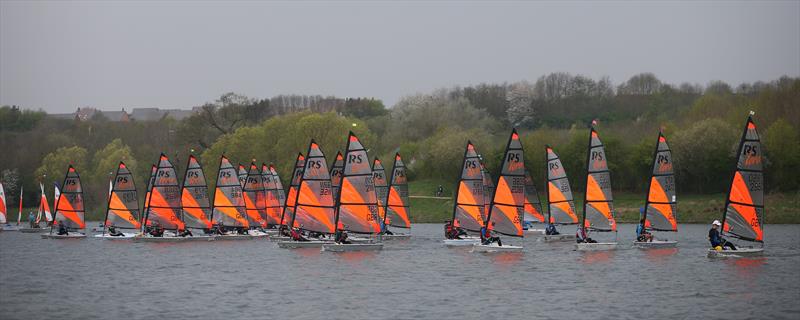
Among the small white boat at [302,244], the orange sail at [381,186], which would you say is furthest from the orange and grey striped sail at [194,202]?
the orange sail at [381,186]

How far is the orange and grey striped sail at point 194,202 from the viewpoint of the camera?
68.5 metres

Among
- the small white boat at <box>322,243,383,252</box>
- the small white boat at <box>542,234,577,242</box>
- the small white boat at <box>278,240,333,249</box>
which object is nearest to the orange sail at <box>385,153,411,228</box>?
the small white boat at <box>542,234,577,242</box>

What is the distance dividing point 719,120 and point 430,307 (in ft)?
226

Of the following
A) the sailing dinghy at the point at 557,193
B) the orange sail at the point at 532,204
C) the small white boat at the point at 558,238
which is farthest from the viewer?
the orange sail at the point at 532,204

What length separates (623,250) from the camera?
58.5 metres

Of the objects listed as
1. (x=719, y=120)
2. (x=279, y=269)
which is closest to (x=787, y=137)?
(x=719, y=120)

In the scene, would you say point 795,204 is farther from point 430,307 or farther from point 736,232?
point 430,307

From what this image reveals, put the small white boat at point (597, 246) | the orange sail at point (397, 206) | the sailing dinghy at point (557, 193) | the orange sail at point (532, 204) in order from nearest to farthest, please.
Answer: the small white boat at point (597, 246), the sailing dinghy at point (557, 193), the orange sail at point (397, 206), the orange sail at point (532, 204)

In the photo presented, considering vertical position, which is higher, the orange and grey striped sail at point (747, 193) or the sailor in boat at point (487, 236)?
the orange and grey striped sail at point (747, 193)

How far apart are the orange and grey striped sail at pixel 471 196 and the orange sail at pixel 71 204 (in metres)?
28.5

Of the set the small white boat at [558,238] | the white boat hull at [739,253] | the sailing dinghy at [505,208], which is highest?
the sailing dinghy at [505,208]

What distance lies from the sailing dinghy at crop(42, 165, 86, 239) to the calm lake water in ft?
32.9

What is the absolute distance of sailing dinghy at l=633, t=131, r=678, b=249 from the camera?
5519 centimetres

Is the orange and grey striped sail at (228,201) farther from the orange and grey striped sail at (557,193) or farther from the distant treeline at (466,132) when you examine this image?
the distant treeline at (466,132)
